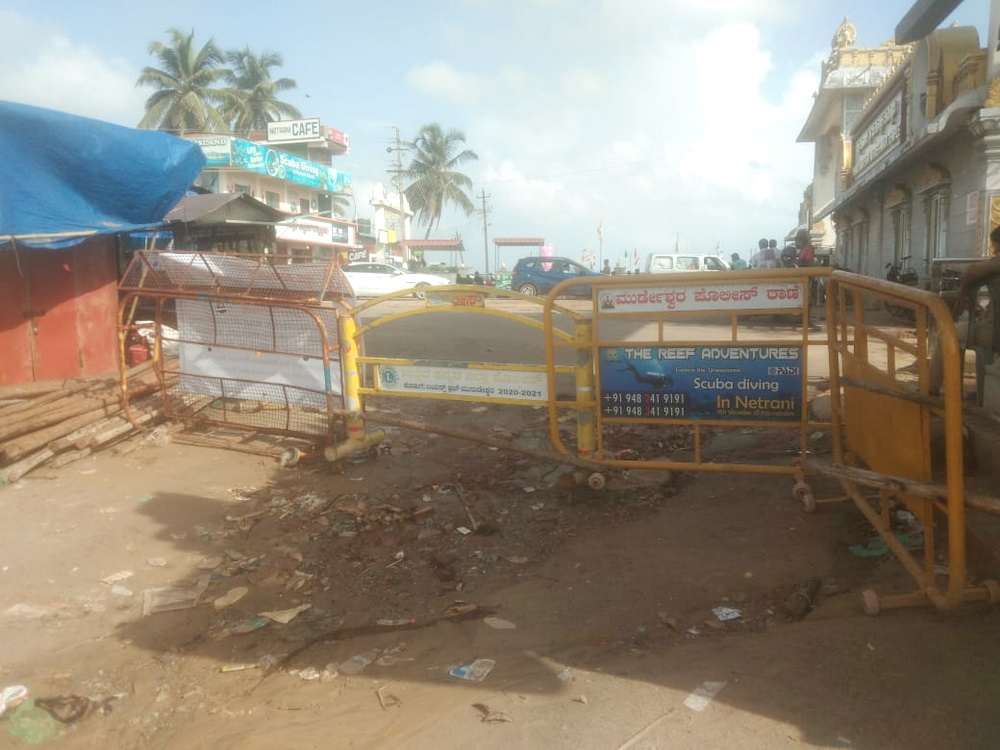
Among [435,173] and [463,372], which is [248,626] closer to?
[463,372]

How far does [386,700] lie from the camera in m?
3.06

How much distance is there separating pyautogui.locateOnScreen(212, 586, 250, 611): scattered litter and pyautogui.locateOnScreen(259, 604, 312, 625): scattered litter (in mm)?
247

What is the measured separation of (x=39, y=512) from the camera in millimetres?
5344

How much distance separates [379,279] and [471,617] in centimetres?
2503

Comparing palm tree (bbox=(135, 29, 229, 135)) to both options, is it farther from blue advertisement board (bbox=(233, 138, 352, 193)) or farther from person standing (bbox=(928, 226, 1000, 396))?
person standing (bbox=(928, 226, 1000, 396))

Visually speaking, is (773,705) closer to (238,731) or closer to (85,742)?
(238,731)

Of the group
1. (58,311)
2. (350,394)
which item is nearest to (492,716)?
(350,394)

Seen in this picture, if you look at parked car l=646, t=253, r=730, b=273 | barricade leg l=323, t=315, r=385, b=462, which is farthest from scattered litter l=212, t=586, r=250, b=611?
parked car l=646, t=253, r=730, b=273

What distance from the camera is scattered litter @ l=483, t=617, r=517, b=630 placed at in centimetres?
360

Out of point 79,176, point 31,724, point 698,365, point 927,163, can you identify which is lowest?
point 31,724

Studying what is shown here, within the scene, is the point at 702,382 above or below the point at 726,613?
above

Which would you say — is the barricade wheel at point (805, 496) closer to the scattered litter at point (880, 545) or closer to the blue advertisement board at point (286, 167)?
the scattered litter at point (880, 545)

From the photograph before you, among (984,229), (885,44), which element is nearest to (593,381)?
(984,229)

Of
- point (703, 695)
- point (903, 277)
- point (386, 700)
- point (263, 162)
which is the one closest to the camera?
point (703, 695)
